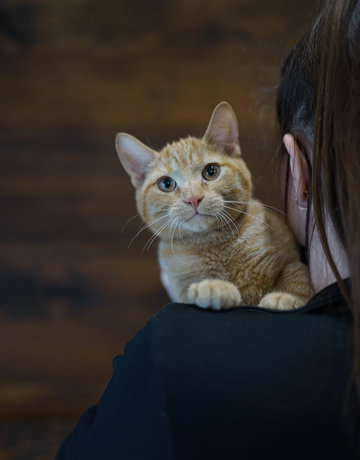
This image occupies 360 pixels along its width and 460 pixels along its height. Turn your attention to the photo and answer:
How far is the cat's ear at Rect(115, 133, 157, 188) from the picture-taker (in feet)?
4.05

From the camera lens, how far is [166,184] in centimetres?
120

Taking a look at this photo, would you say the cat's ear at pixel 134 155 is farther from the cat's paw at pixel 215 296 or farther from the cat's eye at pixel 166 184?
the cat's paw at pixel 215 296

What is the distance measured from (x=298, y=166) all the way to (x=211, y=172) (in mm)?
294

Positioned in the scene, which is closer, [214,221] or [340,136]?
[340,136]

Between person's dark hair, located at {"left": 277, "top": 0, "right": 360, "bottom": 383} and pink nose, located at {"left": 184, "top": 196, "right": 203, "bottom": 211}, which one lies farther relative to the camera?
pink nose, located at {"left": 184, "top": 196, "right": 203, "bottom": 211}

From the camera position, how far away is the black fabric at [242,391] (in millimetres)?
643

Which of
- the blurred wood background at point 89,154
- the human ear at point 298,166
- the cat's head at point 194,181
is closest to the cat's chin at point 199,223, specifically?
the cat's head at point 194,181

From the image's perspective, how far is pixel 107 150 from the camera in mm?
2189

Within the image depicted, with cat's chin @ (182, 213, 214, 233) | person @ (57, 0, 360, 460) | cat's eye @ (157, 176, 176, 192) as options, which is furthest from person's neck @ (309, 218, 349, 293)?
cat's eye @ (157, 176, 176, 192)

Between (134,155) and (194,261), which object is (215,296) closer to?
(194,261)

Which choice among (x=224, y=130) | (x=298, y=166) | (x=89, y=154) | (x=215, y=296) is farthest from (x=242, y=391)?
(x=89, y=154)

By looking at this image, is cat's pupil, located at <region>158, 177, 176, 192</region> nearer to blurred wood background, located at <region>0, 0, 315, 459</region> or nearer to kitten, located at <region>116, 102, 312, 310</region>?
kitten, located at <region>116, 102, 312, 310</region>

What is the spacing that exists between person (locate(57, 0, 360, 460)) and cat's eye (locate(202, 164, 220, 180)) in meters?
0.40

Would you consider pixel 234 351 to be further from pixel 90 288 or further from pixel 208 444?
pixel 90 288
